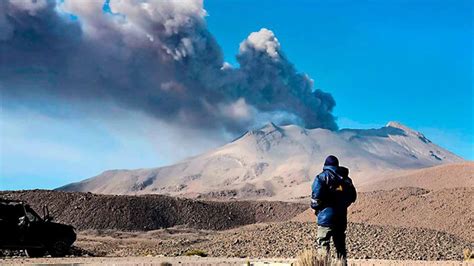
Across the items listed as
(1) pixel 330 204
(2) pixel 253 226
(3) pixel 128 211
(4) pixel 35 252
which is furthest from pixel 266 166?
(1) pixel 330 204

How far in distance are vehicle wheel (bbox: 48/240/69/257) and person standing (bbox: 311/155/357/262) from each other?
14.9 m

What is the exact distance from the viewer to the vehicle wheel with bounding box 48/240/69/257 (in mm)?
22991

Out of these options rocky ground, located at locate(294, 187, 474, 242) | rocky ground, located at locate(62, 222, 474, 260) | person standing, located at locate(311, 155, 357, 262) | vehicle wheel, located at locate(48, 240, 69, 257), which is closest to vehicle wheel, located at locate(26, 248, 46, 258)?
vehicle wheel, located at locate(48, 240, 69, 257)

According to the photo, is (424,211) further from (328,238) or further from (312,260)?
(312,260)

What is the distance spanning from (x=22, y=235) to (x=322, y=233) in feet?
47.8

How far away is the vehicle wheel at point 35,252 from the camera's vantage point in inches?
891

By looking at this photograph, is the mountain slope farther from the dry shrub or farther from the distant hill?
the dry shrub

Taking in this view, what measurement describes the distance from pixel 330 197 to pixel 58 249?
50.3 feet

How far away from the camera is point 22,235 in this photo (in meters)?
22.1

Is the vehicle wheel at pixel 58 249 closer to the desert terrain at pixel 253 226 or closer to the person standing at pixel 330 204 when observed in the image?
the desert terrain at pixel 253 226

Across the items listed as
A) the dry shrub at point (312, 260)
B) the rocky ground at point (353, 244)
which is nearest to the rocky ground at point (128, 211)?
the rocky ground at point (353, 244)

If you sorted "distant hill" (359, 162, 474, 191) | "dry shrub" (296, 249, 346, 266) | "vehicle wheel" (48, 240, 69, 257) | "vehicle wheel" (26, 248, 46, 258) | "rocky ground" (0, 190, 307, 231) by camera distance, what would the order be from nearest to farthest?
"dry shrub" (296, 249, 346, 266) → "vehicle wheel" (26, 248, 46, 258) → "vehicle wheel" (48, 240, 69, 257) → "rocky ground" (0, 190, 307, 231) → "distant hill" (359, 162, 474, 191)

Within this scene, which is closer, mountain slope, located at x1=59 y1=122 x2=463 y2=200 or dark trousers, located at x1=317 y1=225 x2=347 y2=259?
dark trousers, located at x1=317 y1=225 x2=347 y2=259

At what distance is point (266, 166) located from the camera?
168 metres
